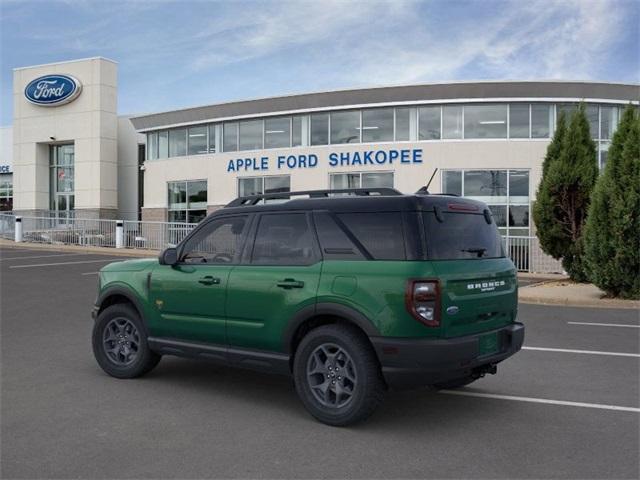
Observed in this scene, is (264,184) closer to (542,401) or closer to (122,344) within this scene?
(122,344)

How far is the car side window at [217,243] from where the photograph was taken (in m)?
5.81

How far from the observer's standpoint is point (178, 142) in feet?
101

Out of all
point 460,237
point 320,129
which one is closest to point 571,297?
point 460,237

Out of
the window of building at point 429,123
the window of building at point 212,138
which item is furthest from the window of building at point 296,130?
the window of building at point 429,123

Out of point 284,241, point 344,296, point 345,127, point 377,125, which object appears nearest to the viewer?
point 344,296

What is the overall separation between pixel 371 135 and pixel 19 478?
74.3 ft

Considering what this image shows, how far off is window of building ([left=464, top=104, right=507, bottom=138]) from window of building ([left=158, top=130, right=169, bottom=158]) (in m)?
14.6

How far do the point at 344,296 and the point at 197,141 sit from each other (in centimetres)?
2631

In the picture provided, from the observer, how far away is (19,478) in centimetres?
393

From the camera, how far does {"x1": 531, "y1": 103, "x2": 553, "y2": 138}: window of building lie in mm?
23734

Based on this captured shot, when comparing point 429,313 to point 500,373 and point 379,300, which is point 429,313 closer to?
point 379,300

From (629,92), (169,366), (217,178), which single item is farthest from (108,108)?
(169,366)

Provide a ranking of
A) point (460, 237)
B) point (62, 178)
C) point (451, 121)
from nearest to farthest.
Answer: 1. point (460, 237)
2. point (451, 121)
3. point (62, 178)

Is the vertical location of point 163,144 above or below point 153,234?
above
